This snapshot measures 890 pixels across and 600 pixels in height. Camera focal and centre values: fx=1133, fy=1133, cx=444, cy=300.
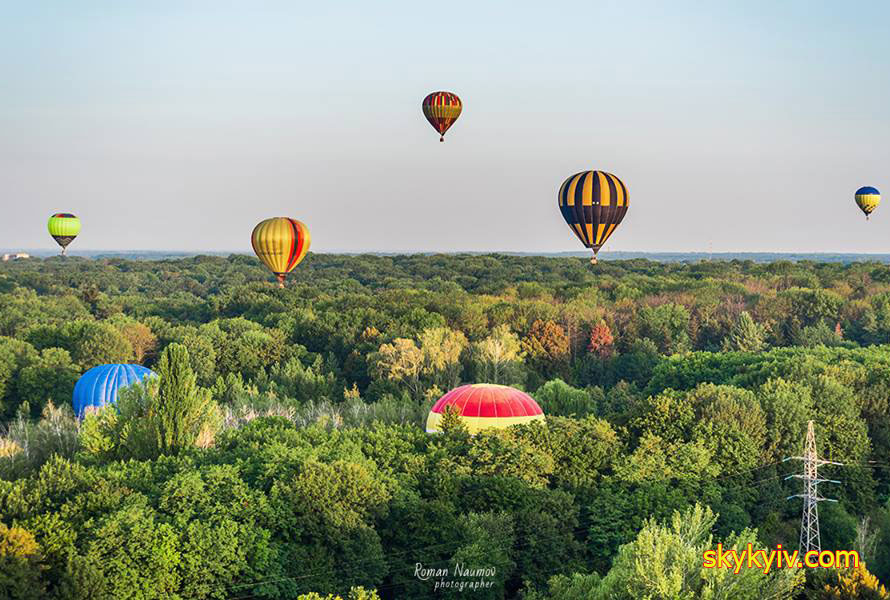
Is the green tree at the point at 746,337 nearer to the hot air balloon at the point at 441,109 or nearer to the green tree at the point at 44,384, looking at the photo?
the hot air balloon at the point at 441,109

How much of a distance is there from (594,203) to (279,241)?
81.7 feet

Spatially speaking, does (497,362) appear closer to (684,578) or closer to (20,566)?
(20,566)

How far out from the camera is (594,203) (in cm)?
7719

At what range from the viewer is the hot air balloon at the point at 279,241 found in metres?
86.8

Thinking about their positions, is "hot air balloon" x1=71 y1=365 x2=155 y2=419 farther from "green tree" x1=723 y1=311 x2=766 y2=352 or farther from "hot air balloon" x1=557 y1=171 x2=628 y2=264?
"green tree" x1=723 y1=311 x2=766 y2=352

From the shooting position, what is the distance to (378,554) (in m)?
41.2

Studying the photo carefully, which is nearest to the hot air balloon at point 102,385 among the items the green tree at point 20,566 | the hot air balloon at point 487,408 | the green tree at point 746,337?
the hot air balloon at point 487,408

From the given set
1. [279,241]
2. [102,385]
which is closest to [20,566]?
[102,385]

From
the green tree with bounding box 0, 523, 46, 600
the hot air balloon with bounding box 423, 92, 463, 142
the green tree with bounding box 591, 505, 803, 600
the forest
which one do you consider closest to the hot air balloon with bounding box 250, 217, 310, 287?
the forest

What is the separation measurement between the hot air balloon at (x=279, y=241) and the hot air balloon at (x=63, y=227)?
67.3 m

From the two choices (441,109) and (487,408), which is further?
(441,109)

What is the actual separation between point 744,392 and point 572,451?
1238cm

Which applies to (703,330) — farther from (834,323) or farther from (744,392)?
(744,392)

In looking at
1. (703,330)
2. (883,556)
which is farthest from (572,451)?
(703,330)
